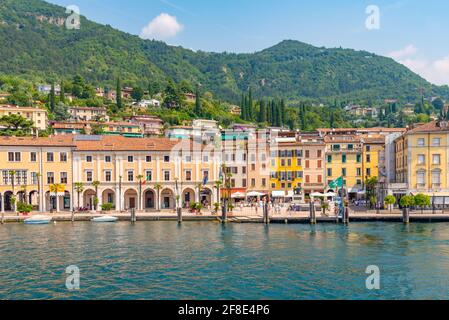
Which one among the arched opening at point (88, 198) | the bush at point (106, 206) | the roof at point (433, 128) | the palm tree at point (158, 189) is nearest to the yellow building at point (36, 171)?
the arched opening at point (88, 198)

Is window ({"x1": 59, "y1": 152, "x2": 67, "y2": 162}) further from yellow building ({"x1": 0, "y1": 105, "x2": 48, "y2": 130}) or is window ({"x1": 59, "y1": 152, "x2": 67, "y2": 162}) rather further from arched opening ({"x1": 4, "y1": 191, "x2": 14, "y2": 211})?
yellow building ({"x1": 0, "y1": 105, "x2": 48, "y2": 130})

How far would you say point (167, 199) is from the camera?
76625 millimetres

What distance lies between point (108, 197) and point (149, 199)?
6159 mm

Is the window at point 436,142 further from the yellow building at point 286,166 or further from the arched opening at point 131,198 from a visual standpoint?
the arched opening at point 131,198

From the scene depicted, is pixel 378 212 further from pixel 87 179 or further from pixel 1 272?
pixel 1 272

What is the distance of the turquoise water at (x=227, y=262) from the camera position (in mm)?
25453

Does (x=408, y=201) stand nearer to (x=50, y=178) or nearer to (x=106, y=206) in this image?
(x=106, y=206)

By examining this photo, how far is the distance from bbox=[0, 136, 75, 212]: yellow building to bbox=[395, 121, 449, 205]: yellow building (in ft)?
150

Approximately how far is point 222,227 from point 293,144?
33.5 meters

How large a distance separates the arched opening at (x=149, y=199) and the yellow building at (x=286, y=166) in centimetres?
2016

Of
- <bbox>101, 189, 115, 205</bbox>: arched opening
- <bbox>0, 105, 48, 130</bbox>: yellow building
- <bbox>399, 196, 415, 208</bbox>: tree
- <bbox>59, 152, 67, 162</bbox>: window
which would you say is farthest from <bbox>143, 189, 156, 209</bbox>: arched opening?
<bbox>0, 105, 48, 130</bbox>: yellow building

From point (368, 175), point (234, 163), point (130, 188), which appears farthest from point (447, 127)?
point (130, 188)

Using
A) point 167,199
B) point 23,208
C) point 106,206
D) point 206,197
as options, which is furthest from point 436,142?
point 23,208

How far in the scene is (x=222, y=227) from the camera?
180 ft
